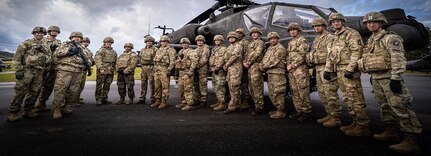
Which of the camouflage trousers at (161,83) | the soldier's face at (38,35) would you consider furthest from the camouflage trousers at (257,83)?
the soldier's face at (38,35)

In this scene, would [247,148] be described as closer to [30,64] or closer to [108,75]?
[30,64]

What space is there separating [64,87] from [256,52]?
3.64m

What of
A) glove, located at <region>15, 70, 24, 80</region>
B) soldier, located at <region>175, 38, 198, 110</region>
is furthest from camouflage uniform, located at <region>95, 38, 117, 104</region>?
soldier, located at <region>175, 38, 198, 110</region>

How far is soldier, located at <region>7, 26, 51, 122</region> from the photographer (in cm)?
405

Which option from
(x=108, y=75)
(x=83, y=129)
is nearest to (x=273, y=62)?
(x=83, y=129)

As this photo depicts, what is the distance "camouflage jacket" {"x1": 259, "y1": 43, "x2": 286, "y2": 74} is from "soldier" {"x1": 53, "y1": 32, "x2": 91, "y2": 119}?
3601mm

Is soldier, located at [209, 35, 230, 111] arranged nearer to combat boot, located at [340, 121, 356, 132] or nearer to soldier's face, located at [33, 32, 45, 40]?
combat boot, located at [340, 121, 356, 132]

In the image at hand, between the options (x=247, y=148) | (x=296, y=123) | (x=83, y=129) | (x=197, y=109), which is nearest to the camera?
(x=247, y=148)

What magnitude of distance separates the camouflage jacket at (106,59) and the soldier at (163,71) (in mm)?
1385

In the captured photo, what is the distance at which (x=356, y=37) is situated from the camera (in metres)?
3.23

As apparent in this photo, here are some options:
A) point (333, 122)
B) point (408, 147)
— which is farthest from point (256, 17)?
point (408, 147)

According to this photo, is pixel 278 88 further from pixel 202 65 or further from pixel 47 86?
pixel 47 86

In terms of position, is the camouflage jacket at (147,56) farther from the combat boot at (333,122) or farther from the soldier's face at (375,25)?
the soldier's face at (375,25)

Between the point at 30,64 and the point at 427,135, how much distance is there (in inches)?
244
